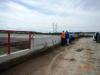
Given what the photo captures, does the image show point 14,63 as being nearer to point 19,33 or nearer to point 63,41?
point 19,33

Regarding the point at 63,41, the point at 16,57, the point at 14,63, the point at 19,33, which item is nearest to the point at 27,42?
the point at 19,33

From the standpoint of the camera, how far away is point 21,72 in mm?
8469

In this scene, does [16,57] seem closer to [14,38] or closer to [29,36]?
[14,38]

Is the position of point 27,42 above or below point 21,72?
above

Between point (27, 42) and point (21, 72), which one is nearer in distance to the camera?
point (21, 72)

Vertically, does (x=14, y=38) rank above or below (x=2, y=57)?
above

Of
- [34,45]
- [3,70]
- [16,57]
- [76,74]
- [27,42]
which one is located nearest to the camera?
[76,74]

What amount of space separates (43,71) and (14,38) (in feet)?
14.0

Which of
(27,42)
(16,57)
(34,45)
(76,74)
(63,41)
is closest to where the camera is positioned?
(76,74)

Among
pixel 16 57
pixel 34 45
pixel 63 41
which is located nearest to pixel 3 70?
pixel 16 57

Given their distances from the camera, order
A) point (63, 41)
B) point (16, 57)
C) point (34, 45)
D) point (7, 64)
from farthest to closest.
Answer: point (63, 41) → point (34, 45) → point (16, 57) → point (7, 64)

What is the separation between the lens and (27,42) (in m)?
14.0

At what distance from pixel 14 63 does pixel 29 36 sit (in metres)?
4.05

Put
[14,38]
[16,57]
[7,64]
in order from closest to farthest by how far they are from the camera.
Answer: [7,64], [16,57], [14,38]
